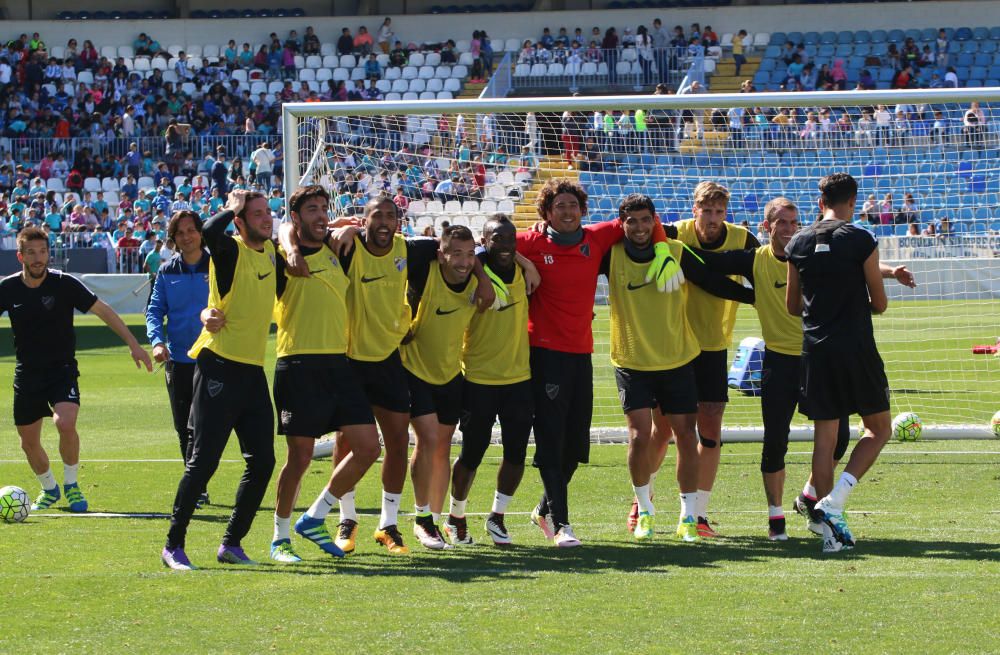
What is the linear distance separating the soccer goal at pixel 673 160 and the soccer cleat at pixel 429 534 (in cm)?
447

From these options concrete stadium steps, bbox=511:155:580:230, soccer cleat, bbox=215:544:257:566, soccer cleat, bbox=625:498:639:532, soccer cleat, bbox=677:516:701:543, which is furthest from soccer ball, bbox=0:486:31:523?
concrete stadium steps, bbox=511:155:580:230

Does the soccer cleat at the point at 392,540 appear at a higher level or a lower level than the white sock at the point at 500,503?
lower

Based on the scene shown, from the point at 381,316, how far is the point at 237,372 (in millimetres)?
926

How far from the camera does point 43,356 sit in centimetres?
955

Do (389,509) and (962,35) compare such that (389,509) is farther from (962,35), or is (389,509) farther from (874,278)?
(962,35)

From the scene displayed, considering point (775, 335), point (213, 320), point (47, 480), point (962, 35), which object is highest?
point (962, 35)

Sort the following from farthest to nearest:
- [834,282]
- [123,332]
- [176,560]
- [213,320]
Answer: [123,332] → [834,282] → [176,560] → [213,320]

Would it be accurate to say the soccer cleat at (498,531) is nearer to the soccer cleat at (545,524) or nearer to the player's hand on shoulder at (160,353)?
the soccer cleat at (545,524)

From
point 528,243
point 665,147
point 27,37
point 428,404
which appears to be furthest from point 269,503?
point 27,37

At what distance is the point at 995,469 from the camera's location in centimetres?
1064

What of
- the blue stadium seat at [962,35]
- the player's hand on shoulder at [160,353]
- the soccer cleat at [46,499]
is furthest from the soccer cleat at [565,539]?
the blue stadium seat at [962,35]

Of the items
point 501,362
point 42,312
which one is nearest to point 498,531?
point 501,362

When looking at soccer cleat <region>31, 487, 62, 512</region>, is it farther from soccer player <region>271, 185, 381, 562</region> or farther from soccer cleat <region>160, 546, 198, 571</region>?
soccer player <region>271, 185, 381, 562</region>

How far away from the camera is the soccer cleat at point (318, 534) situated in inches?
298
